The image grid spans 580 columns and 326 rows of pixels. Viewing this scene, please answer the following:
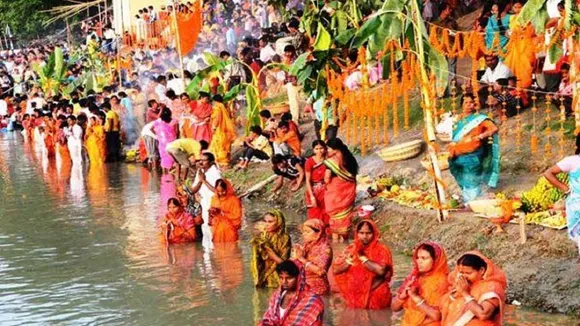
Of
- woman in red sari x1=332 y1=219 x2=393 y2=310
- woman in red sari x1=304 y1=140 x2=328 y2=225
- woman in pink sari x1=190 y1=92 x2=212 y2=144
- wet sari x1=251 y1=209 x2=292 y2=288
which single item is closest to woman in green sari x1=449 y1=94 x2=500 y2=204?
woman in red sari x1=304 y1=140 x2=328 y2=225

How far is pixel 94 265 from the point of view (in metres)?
12.3

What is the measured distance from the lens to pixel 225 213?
41.9ft

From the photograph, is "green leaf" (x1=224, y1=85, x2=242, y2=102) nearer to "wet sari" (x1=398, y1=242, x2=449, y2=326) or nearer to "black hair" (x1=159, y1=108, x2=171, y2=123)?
"black hair" (x1=159, y1=108, x2=171, y2=123)

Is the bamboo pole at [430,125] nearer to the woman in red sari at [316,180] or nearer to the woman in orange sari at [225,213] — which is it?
the woman in red sari at [316,180]

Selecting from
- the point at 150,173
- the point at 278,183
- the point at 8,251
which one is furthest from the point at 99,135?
the point at 8,251

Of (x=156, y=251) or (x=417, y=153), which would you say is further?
(x=417, y=153)

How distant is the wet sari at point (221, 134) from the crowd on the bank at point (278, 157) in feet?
0.07

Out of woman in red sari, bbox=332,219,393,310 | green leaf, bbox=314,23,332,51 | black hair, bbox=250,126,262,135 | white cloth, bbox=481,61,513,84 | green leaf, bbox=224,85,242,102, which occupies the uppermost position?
green leaf, bbox=314,23,332,51

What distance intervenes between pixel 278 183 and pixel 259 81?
5.91 m

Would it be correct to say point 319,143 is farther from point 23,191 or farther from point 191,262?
point 23,191

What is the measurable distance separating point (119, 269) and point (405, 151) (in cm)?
463

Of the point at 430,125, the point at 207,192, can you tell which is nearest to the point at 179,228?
the point at 207,192

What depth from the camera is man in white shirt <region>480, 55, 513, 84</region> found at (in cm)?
1524

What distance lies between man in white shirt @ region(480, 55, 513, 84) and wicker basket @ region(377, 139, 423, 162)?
1.35 metres
